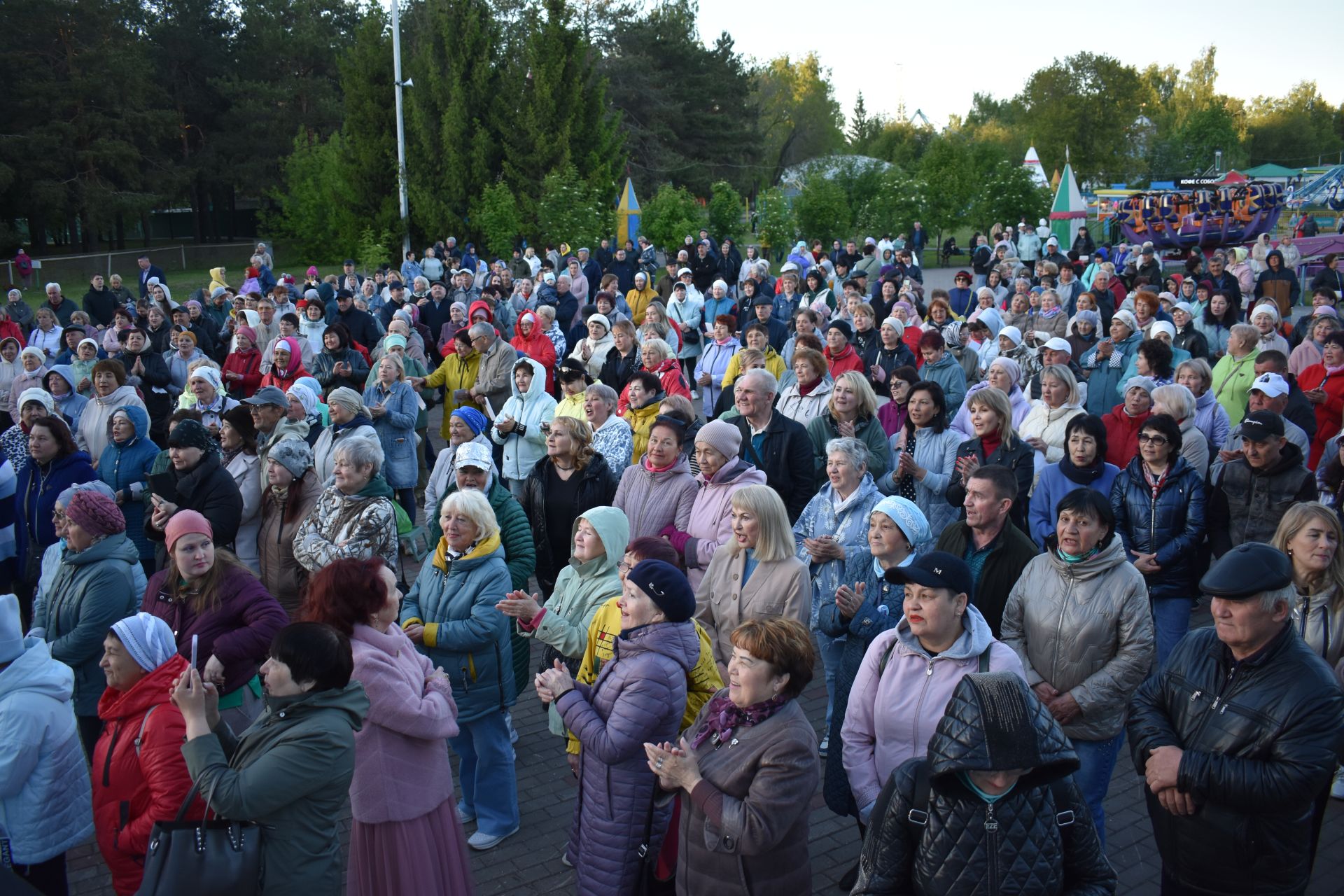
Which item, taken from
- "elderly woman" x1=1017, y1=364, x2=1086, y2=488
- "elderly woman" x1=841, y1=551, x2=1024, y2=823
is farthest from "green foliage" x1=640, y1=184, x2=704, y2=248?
"elderly woman" x1=841, y1=551, x2=1024, y2=823

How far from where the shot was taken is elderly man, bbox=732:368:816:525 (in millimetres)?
7078

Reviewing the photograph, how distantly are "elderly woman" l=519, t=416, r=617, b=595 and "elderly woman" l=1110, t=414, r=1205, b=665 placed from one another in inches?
118

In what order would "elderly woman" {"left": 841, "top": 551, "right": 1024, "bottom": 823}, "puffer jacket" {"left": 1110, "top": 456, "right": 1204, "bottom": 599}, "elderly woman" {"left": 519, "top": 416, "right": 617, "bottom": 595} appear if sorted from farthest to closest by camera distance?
"elderly woman" {"left": 519, "top": 416, "right": 617, "bottom": 595}, "puffer jacket" {"left": 1110, "top": 456, "right": 1204, "bottom": 599}, "elderly woman" {"left": 841, "top": 551, "right": 1024, "bottom": 823}

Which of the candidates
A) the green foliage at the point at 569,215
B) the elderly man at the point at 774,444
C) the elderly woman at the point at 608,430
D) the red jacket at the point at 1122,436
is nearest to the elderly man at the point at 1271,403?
the red jacket at the point at 1122,436

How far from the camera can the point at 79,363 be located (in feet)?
37.6

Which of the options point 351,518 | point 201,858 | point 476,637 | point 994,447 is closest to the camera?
point 201,858

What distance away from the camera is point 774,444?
23.4 ft

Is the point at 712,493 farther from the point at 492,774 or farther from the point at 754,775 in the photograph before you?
the point at 754,775

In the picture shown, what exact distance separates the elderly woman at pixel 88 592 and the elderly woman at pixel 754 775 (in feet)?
9.75

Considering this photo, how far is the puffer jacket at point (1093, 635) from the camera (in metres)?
4.38

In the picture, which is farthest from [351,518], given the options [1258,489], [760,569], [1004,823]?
[1258,489]

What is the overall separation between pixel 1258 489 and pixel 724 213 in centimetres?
2263

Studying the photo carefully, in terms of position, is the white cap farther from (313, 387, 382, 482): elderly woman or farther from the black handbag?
the black handbag

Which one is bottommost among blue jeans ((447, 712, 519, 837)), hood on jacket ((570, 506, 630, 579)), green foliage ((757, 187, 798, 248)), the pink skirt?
blue jeans ((447, 712, 519, 837))
